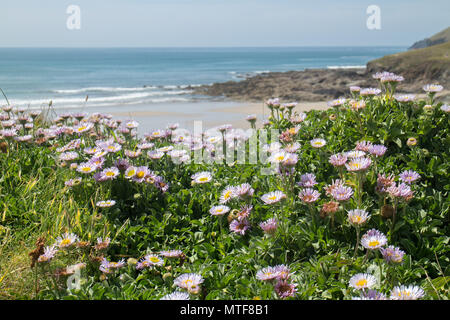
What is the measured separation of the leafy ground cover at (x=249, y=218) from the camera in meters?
2.26

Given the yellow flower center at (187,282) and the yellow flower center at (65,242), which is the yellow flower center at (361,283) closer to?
the yellow flower center at (187,282)

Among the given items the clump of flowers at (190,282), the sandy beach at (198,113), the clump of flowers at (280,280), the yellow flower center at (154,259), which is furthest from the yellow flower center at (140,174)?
the sandy beach at (198,113)

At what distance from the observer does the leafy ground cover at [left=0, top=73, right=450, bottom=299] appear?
89.0 inches

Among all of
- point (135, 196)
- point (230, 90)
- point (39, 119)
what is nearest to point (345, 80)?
point (230, 90)

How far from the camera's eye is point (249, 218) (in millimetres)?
2857

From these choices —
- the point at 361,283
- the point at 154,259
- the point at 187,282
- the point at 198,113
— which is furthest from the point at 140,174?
the point at 198,113

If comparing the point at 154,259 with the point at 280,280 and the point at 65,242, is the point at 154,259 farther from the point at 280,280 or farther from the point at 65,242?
the point at 280,280

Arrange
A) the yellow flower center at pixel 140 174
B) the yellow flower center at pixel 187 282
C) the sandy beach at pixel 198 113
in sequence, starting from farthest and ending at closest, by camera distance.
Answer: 1. the sandy beach at pixel 198 113
2. the yellow flower center at pixel 140 174
3. the yellow flower center at pixel 187 282

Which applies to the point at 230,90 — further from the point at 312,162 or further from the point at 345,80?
the point at 312,162

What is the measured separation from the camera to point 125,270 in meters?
2.61

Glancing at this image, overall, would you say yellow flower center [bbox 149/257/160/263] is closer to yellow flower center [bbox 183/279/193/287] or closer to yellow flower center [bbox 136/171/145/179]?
yellow flower center [bbox 183/279/193/287]

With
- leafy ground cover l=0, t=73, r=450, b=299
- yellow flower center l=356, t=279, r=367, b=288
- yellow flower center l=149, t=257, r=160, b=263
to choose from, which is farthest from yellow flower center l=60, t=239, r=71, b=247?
yellow flower center l=356, t=279, r=367, b=288
